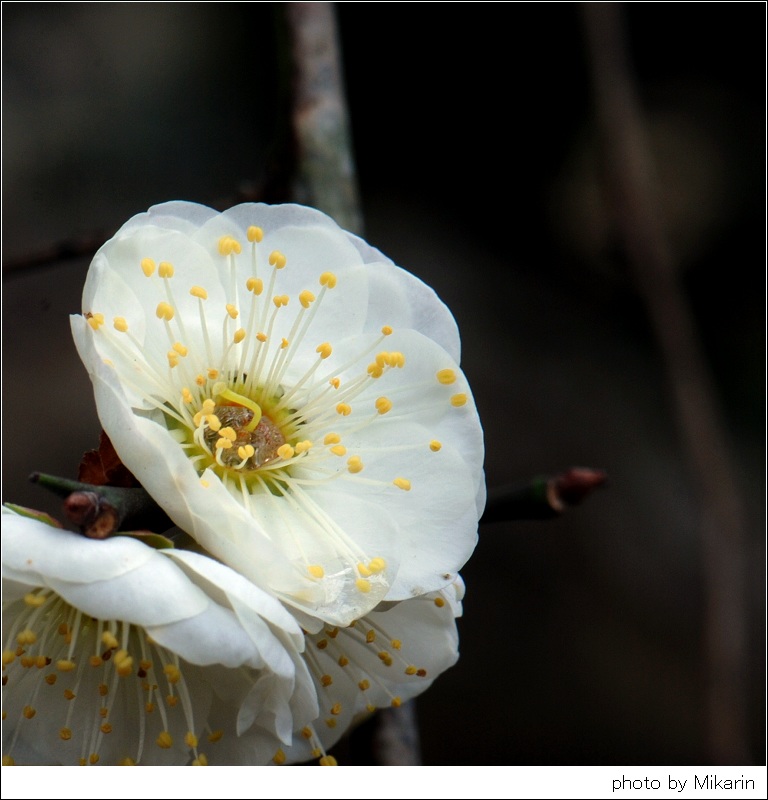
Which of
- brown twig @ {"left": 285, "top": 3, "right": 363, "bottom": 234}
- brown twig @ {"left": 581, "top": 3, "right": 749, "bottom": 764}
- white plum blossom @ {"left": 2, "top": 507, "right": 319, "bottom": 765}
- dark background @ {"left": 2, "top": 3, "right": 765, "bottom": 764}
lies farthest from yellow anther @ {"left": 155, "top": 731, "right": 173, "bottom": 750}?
brown twig @ {"left": 581, "top": 3, "right": 749, "bottom": 764}

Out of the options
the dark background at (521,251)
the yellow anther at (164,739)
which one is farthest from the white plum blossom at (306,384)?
the dark background at (521,251)

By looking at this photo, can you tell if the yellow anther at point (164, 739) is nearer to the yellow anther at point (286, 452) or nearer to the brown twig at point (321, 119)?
the yellow anther at point (286, 452)

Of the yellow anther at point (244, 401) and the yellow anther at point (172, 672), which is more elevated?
the yellow anther at point (244, 401)

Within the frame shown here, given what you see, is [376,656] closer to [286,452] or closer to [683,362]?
[286,452]

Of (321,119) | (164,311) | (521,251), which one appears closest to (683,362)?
(521,251)

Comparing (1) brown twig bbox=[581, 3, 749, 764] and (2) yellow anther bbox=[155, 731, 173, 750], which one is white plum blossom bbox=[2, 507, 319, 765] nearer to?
(2) yellow anther bbox=[155, 731, 173, 750]

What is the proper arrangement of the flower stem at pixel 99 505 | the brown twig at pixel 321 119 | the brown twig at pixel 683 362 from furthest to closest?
the brown twig at pixel 683 362
the brown twig at pixel 321 119
the flower stem at pixel 99 505

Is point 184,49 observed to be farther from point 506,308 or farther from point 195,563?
point 195,563
